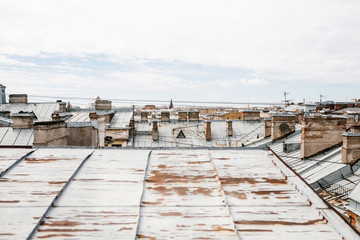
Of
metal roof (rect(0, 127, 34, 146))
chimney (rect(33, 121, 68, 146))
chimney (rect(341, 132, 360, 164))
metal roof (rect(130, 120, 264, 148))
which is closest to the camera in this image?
chimney (rect(33, 121, 68, 146))

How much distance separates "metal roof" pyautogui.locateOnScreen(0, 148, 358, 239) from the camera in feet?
16.1

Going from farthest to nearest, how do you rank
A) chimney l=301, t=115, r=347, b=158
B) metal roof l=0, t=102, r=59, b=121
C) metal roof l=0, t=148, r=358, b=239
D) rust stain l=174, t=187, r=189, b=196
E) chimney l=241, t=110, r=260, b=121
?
metal roof l=0, t=102, r=59, b=121 → chimney l=241, t=110, r=260, b=121 → chimney l=301, t=115, r=347, b=158 → rust stain l=174, t=187, r=189, b=196 → metal roof l=0, t=148, r=358, b=239

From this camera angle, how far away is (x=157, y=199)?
589 centimetres

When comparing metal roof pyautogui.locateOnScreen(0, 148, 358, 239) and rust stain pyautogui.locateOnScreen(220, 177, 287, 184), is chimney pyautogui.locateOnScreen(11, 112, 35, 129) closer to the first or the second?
metal roof pyautogui.locateOnScreen(0, 148, 358, 239)

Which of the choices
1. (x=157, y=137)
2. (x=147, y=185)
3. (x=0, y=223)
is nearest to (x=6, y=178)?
(x=0, y=223)

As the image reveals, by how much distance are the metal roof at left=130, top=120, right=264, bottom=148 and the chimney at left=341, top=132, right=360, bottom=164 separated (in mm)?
10951

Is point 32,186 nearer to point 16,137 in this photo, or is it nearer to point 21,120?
point 16,137

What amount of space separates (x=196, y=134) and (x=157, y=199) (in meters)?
20.4

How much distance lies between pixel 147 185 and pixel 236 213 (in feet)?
6.82

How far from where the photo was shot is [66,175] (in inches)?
260

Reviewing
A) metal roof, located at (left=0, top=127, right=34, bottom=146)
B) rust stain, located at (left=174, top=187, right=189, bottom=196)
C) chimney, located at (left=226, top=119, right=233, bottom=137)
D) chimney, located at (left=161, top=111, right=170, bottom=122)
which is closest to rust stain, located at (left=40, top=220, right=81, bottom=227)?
rust stain, located at (left=174, top=187, right=189, bottom=196)

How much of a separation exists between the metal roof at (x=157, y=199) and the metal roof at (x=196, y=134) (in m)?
15.8

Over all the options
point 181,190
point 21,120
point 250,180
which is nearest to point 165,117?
point 21,120

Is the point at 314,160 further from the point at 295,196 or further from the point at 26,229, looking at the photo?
the point at 26,229
